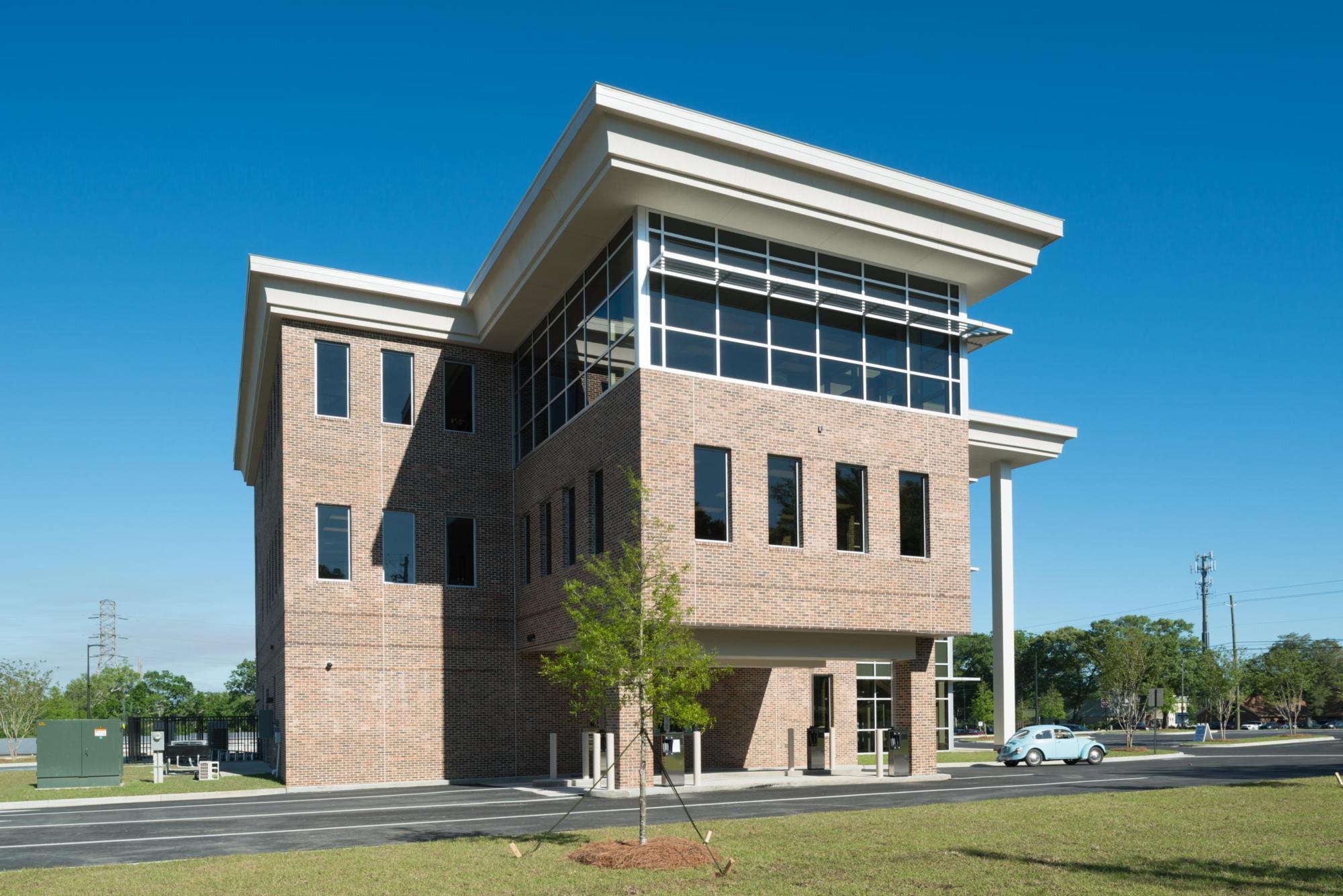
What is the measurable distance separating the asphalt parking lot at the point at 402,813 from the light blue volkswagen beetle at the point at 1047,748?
4.40 meters

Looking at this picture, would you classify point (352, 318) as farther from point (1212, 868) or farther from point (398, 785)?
point (1212, 868)

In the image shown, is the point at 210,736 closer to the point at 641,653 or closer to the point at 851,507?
the point at 851,507

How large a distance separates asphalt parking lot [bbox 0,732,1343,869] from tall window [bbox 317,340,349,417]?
10.4 metres

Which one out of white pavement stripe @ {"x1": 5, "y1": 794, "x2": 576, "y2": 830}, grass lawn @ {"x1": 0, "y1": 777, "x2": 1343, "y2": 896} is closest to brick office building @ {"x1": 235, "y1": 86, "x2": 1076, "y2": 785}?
white pavement stripe @ {"x1": 5, "y1": 794, "x2": 576, "y2": 830}

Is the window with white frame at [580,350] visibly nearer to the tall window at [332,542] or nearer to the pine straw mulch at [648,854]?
the tall window at [332,542]

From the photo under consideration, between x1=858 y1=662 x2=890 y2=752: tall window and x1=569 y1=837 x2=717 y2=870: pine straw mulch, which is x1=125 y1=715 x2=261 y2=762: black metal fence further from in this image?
x1=569 y1=837 x2=717 y2=870: pine straw mulch

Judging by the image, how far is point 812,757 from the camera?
3506cm

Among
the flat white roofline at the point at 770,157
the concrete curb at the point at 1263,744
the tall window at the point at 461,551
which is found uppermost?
the flat white roofline at the point at 770,157

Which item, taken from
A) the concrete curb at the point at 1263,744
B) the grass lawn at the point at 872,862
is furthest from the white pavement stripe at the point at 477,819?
the concrete curb at the point at 1263,744

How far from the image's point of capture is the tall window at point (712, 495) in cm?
2603

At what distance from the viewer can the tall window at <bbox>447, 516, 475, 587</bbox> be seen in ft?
111

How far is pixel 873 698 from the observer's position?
45.3 metres

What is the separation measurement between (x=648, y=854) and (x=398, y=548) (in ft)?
64.1

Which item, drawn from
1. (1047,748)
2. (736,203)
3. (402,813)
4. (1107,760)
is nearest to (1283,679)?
(1107,760)
